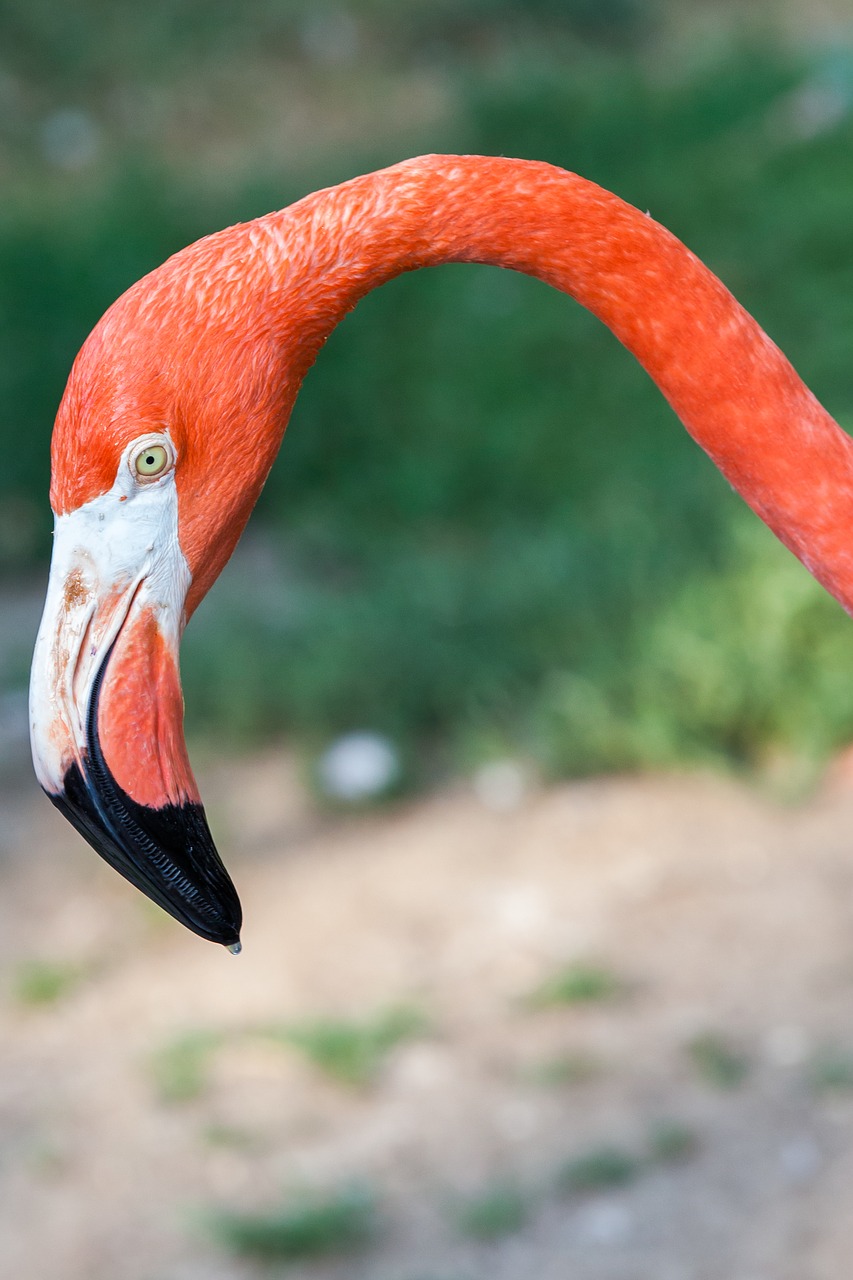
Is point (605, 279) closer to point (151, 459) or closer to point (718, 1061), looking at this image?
point (151, 459)

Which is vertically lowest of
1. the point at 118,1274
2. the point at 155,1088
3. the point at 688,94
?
the point at 118,1274

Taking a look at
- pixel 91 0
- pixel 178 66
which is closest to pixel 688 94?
pixel 178 66

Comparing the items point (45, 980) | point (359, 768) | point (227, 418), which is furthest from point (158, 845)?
point (359, 768)

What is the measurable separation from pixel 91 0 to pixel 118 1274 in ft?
24.6

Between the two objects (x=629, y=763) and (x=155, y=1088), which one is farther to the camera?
(x=629, y=763)

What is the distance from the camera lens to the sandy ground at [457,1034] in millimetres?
2902

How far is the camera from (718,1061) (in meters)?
3.21

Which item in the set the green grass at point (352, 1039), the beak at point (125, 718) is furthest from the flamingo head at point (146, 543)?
the green grass at point (352, 1039)

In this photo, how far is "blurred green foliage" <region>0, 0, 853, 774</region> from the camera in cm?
430

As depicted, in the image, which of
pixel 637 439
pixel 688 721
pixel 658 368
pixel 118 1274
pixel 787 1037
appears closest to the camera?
pixel 658 368

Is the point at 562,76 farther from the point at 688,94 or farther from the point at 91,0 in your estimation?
the point at 91,0

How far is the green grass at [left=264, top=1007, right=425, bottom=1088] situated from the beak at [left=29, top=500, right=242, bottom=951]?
1.63 meters

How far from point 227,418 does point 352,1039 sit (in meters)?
1.95

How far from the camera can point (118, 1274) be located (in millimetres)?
2871
